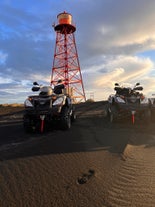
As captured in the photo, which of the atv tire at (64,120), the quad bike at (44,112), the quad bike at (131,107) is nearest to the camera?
the quad bike at (44,112)

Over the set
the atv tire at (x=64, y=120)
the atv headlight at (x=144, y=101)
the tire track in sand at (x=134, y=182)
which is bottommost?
the tire track in sand at (x=134, y=182)

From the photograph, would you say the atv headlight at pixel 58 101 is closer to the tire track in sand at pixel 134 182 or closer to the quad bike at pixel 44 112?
the quad bike at pixel 44 112

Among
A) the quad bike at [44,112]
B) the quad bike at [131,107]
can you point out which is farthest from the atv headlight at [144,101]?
the quad bike at [44,112]

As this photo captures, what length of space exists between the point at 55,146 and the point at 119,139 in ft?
6.93

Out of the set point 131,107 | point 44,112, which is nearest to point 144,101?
point 131,107

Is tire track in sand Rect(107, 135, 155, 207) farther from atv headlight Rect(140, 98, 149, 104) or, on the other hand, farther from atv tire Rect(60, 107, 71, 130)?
atv headlight Rect(140, 98, 149, 104)

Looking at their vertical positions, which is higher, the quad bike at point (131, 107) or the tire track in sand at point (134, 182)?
the quad bike at point (131, 107)

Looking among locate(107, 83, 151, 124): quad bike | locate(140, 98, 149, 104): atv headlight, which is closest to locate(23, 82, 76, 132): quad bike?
locate(107, 83, 151, 124): quad bike

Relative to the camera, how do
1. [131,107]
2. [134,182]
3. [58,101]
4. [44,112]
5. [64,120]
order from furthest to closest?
[131,107] < [58,101] < [64,120] < [44,112] < [134,182]

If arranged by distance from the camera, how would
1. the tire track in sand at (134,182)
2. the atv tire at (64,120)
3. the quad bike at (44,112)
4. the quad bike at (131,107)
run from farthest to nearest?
the quad bike at (131,107)
the atv tire at (64,120)
the quad bike at (44,112)
the tire track in sand at (134,182)

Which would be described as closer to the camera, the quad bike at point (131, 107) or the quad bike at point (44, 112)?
the quad bike at point (44, 112)

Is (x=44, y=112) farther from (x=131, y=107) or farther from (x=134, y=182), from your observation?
(x=134, y=182)

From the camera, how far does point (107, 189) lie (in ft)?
12.2

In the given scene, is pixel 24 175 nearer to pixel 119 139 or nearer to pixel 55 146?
pixel 55 146
